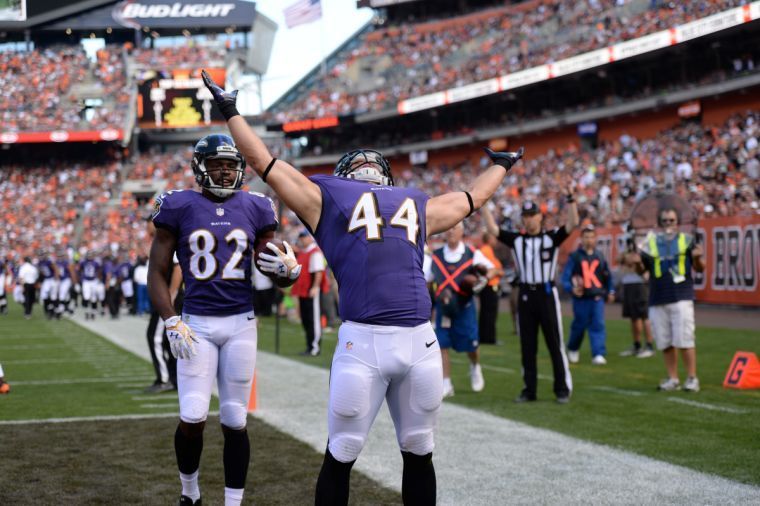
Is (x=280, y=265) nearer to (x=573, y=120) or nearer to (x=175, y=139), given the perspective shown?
(x=573, y=120)

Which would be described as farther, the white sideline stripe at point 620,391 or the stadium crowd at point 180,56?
the stadium crowd at point 180,56

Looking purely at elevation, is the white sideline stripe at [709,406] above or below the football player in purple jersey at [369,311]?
below

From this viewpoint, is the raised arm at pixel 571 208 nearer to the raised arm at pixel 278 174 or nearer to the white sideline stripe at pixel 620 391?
the white sideline stripe at pixel 620 391

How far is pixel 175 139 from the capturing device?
5894cm

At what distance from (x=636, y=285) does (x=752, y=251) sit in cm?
583

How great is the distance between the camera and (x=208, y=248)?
498cm

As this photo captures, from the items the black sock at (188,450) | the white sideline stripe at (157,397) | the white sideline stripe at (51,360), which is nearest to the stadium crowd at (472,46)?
the white sideline stripe at (51,360)

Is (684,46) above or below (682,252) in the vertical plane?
above

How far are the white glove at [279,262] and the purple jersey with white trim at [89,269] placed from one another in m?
24.7

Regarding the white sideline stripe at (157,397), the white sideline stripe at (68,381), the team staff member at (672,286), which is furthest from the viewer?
the white sideline stripe at (68,381)

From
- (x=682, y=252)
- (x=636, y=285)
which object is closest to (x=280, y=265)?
(x=682, y=252)

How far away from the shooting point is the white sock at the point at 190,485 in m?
4.96

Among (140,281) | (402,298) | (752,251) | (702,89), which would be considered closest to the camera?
(402,298)

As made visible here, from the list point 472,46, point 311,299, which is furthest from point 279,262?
point 472,46
